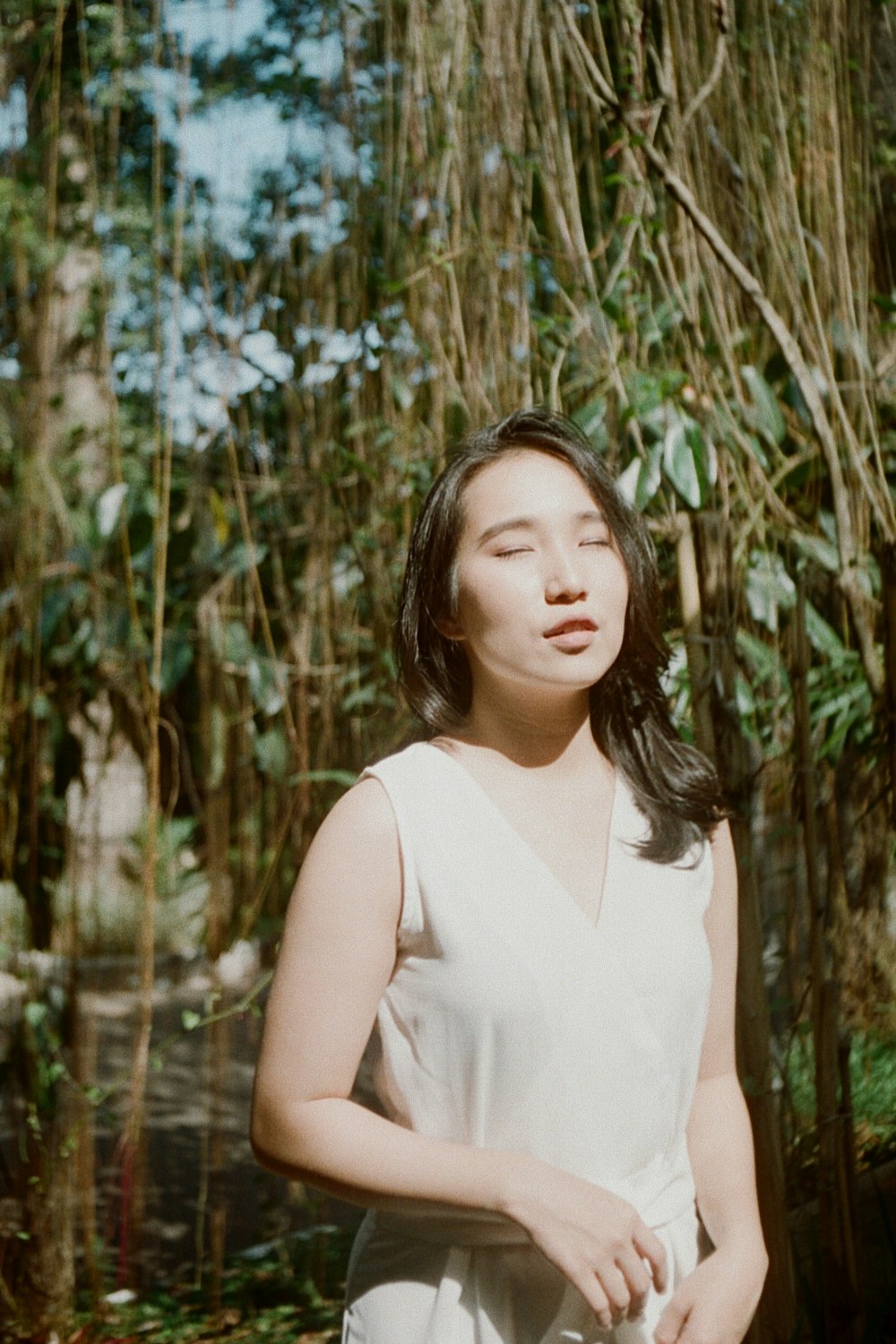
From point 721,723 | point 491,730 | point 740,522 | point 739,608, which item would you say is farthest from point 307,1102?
point 740,522

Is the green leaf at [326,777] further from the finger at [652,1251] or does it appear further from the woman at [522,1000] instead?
the finger at [652,1251]

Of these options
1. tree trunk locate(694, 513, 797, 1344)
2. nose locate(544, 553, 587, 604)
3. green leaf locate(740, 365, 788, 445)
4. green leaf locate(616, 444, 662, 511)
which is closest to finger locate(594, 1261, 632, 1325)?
nose locate(544, 553, 587, 604)

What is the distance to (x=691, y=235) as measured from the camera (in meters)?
1.64

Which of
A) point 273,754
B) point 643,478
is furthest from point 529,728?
point 273,754

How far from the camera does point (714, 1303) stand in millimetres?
760

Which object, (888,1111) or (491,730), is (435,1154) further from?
(888,1111)

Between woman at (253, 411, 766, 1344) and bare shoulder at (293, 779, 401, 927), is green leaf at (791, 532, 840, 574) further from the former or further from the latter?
bare shoulder at (293, 779, 401, 927)

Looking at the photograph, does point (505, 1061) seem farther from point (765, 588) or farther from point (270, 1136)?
point (765, 588)

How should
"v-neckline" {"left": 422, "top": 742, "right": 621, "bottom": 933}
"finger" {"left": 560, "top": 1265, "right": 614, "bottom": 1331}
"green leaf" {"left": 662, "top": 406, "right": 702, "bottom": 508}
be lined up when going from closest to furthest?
"finger" {"left": 560, "top": 1265, "right": 614, "bottom": 1331}, "v-neckline" {"left": 422, "top": 742, "right": 621, "bottom": 933}, "green leaf" {"left": 662, "top": 406, "right": 702, "bottom": 508}

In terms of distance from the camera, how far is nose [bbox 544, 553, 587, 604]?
2.70ft

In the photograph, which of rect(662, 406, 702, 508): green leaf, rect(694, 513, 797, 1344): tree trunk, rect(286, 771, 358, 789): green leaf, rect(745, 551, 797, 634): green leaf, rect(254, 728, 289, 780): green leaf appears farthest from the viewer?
rect(254, 728, 289, 780): green leaf

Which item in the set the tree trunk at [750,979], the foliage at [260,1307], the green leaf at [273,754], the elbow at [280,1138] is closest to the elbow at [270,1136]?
the elbow at [280,1138]

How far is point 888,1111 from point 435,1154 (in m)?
1.18

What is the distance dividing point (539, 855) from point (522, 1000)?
4.2 inches
